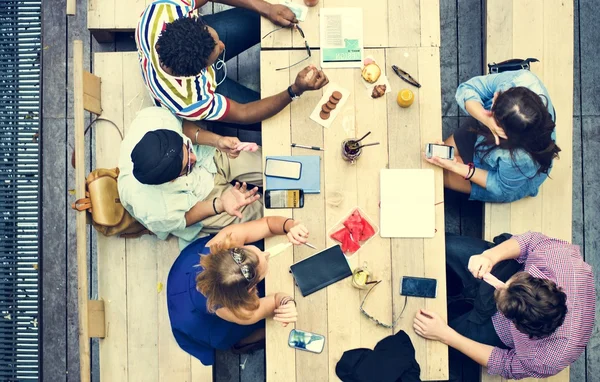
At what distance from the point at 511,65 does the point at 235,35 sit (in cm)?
160

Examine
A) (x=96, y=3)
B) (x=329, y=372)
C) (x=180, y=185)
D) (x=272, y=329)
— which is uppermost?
(x=96, y=3)

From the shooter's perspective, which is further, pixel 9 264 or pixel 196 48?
pixel 9 264

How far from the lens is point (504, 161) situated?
262 cm

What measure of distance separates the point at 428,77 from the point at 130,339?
2.18 meters

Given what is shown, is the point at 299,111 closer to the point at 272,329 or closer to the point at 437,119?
the point at 437,119

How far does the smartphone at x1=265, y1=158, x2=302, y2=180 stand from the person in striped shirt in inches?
9.6

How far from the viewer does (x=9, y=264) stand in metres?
3.44

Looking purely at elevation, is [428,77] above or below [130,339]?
above

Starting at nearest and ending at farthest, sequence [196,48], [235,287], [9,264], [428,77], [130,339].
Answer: [235,287], [196,48], [428,77], [130,339], [9,264]

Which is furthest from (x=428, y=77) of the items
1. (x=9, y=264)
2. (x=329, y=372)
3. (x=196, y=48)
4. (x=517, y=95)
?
(x=9, y=264)

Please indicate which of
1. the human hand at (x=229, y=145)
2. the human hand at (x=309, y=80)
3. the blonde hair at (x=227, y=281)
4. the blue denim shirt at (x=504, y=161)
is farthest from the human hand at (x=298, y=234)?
the blue denim shirt at (x=504, y=161)

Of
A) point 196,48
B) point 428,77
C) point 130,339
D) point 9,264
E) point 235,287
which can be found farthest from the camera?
point 9,264

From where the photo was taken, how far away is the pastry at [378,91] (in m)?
2.56

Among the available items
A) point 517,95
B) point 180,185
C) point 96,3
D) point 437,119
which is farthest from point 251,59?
point 517,95
